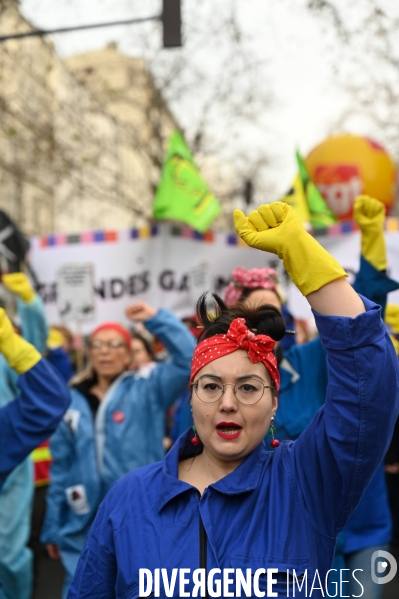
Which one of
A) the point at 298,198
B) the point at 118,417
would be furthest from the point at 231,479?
the point at 298,198

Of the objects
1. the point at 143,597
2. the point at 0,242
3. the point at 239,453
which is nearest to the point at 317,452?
the point at 239,453

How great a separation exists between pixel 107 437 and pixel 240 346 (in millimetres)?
2519

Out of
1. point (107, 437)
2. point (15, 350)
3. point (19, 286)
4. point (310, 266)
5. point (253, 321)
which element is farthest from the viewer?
point (19, 286)

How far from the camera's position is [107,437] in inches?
176

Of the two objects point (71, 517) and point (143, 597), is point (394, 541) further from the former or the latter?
point (143, 597)

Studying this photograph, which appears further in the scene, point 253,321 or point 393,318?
point 393,318

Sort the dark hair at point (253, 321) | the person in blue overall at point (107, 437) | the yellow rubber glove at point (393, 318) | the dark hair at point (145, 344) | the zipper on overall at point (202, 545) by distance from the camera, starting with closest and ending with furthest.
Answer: the zipper on overall at point (202, 545), the dark hair at point (253, 321), the person in blue overall at point (107, 437), the yellow rubber glove at point (393, 318), the dark hair at point (145, 344)

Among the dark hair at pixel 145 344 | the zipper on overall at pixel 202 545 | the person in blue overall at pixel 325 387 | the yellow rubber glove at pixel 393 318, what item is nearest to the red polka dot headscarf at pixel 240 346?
the zipper on overall at pixel 202 545

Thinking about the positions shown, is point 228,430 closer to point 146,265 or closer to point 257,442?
point 257,442

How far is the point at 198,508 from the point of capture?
2023 millimetres

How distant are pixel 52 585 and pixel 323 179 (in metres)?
5.00

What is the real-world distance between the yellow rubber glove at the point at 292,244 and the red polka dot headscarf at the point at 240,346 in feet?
0.97

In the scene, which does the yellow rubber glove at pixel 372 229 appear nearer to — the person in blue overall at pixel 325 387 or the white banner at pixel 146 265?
the person in blue overall at pixel 325 387

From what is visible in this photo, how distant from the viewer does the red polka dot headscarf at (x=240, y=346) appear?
2127 millimetres
